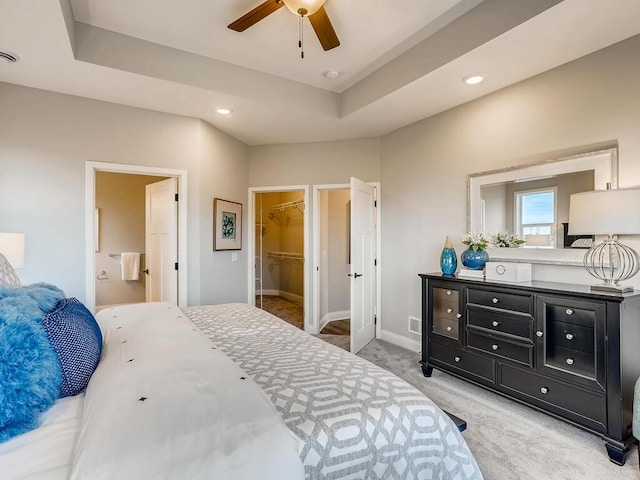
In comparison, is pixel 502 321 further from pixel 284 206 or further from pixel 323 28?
pixel 284 206

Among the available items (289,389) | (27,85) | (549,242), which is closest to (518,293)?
(549,242)

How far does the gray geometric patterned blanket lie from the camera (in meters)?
1.03

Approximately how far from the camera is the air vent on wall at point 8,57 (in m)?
2.36

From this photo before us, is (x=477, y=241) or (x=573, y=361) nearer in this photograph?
(x=573, y=361)

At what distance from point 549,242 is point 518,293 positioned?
22.9 inches

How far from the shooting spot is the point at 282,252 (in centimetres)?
700

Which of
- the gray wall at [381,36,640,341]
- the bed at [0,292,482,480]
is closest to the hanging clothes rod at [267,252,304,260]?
the gray wall at [381,36,640,341]

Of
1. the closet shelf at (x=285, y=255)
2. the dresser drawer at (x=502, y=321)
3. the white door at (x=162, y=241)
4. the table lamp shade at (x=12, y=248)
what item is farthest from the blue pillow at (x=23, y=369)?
the closet shelf at (x=285, y=255)

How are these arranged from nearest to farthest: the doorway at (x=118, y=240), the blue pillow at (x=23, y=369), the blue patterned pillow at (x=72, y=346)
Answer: the blue pillow at (x=23, y=369) < the blue patterned pillow at (x=72, y=346) < the doorway at (x=118, y=240)

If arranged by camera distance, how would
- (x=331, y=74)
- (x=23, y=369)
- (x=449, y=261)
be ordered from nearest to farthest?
(x=23, y=369), (x=449, y=261), (x=331, y=74)

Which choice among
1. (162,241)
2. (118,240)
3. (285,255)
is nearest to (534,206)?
(162,241)

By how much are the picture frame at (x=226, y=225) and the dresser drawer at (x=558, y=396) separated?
3170 mm

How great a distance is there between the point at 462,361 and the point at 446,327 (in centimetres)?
31

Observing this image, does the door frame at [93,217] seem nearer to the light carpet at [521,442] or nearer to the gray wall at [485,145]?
the gray wall at [485,145]
